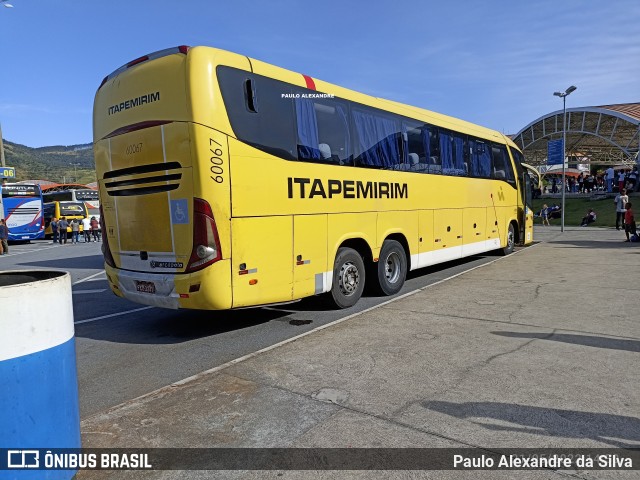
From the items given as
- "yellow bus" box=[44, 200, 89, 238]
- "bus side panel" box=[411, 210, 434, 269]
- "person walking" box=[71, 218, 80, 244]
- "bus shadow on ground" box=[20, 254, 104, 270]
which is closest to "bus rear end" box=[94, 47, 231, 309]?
"bus side panel" box=[411, 210, 434, 269]

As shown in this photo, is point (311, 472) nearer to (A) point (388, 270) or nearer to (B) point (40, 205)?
(A) point (388, 270)

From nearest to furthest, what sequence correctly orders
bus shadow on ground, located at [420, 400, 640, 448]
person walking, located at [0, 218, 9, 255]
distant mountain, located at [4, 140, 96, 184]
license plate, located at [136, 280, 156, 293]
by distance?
1. bus shadow on ground, located at [420, 400, 640, 448]
2. license plate, located at [136, 280, 156, 293]
3. person walking, located at [0, 218, 9, 255]
4. distant mountain, located at [4, 140, 96, 184]

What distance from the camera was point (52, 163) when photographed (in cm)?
14600

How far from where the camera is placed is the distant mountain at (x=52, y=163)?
11538 cm

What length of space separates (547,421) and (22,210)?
3215 centimetres

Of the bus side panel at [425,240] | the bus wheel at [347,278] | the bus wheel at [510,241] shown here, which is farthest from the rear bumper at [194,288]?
the bus wheel at [510,241]

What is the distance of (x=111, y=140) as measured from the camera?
6227 millimetres

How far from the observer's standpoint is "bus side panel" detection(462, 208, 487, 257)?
11402 mm

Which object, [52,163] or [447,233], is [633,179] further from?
[52,163]

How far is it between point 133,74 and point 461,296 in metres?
6.46

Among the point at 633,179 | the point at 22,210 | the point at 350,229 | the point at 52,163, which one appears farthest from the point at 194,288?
the point at 52,163

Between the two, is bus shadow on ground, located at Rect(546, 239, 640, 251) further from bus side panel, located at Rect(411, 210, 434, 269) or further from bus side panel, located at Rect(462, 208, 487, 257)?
bus side panel, located at Rect(411, 210, 434, 269)

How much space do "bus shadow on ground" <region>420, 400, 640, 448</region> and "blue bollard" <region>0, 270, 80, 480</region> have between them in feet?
8.89

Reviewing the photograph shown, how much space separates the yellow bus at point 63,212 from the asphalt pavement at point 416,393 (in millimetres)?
30198
